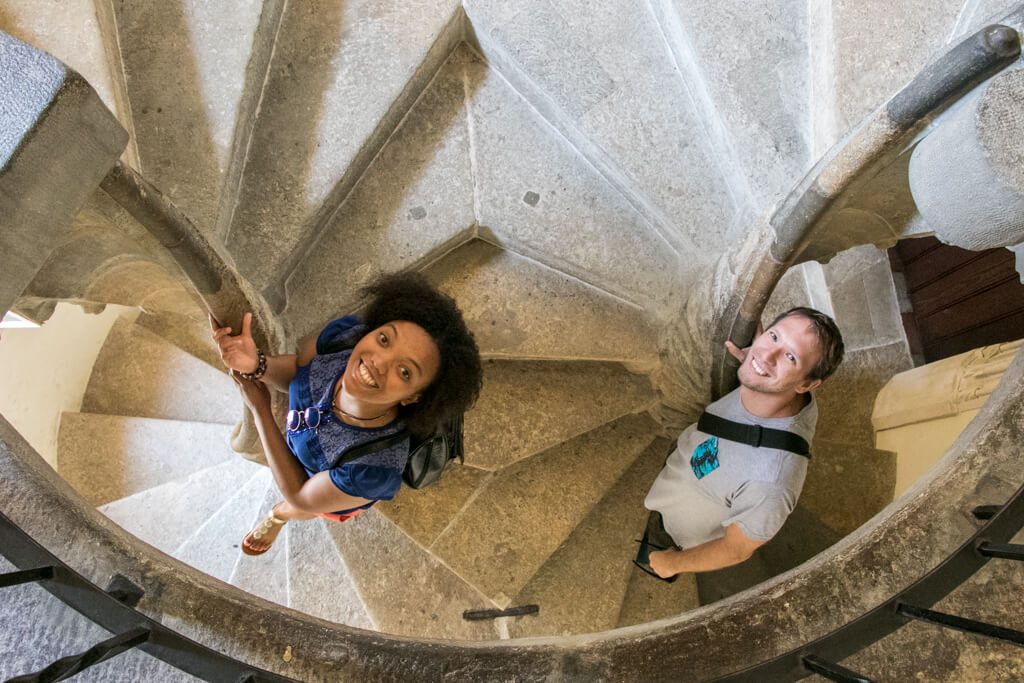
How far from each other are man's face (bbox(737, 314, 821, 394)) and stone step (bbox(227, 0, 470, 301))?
4.06 feet

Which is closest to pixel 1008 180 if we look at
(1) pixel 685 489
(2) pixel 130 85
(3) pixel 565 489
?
(1) pixel 685 489

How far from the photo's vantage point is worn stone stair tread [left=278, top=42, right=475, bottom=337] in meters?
2.67

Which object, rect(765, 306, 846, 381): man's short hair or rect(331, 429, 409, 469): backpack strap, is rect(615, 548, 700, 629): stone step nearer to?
rect(765, 306, 846, 381): man's short hair

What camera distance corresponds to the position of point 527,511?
10.4 ft

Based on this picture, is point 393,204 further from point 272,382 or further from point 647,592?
point 647,592

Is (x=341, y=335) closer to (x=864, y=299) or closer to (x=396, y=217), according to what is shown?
(x=396, y=217)

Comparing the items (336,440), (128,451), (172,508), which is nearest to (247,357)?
(336,440)

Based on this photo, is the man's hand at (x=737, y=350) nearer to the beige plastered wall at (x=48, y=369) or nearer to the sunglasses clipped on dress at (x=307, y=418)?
the sunglasses clipped on dress at (x=307, y=418)

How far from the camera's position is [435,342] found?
2.01 meters

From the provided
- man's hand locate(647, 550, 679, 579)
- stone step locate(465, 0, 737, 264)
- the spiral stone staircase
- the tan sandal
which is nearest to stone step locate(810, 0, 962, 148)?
the spiral stone staircase

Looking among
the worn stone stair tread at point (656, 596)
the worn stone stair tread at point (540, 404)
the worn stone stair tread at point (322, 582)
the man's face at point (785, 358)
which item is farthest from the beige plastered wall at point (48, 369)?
the man's face at point (785, 358)

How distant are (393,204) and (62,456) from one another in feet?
9.84

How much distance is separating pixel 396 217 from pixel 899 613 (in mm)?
2121

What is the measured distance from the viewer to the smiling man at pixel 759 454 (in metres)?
2.10
